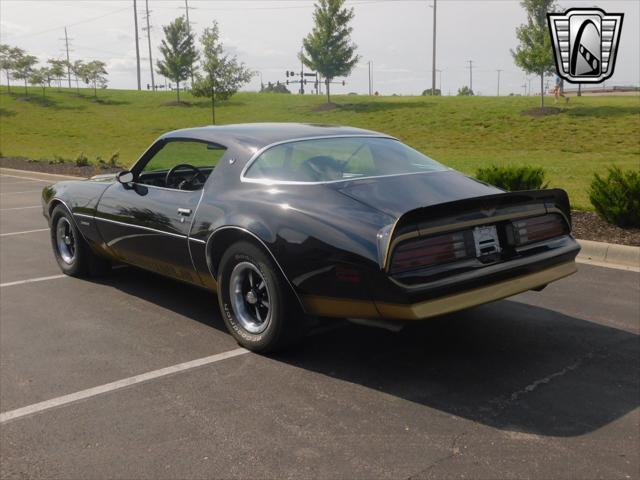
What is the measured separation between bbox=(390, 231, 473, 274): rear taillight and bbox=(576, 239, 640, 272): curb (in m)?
3.91

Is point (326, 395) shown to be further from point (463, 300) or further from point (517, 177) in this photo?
point (517, 177)

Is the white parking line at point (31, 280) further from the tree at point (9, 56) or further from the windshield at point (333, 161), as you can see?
the tree at point (9, 56)

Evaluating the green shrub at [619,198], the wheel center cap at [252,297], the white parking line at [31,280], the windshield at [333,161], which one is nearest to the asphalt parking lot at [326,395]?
the wheel center cap at [252,297]

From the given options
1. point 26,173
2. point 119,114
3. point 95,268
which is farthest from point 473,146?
point 119,114

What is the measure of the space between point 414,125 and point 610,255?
1308 inches

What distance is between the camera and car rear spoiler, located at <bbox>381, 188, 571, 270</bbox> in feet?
12.3

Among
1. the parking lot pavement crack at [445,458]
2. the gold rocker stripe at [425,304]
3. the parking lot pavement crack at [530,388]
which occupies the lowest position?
the parking lot pavement crack at [445,458]

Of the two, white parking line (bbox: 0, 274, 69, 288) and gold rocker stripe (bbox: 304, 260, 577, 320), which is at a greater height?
gold rocker stripe (bbox: 304, 260, 577, 320)

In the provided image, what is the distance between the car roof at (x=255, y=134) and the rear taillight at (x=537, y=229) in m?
1.62

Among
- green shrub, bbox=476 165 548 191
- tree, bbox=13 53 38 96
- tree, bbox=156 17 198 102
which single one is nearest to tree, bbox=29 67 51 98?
tree, bbox=13 53 38 96

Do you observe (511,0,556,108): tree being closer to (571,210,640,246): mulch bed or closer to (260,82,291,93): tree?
(571,210,640,246): mulch bed

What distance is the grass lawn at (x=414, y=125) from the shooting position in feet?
81.8

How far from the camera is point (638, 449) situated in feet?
10.7

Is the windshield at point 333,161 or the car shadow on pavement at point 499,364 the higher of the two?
the windshield at point 333,161
